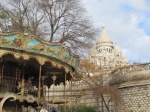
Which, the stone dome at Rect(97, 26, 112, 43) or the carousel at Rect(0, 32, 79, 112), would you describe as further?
the stone dome at Rect(97, 26, 112, 43)

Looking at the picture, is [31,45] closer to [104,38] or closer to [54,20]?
[54,20]

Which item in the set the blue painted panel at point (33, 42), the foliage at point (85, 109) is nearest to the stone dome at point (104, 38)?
the foliage at point (85, 109)

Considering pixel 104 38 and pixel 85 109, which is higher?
pixel 104 38

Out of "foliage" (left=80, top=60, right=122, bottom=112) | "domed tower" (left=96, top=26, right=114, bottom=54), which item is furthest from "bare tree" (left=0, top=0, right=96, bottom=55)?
"domed tower" (left=96, top=26, right=114, bottom=54)

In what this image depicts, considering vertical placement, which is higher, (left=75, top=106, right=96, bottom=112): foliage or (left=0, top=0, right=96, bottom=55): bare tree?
(left=0, top=0, right=96, bottom=55): bare tree

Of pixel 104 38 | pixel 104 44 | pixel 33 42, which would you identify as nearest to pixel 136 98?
pixel 33 42

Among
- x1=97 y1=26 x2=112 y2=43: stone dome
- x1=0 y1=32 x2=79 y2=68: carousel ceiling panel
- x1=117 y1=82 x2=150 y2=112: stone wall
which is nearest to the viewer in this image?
x1=0 y1=32 x2=79 y2=68: carousel ceiling panel

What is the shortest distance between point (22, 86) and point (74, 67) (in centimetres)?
303

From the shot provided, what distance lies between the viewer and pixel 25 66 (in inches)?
629

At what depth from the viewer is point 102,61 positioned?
3147cm

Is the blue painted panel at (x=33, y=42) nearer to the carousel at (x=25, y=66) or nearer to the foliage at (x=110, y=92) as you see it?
the carousel at (x=25, y=66)

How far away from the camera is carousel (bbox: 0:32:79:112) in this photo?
1337 cm

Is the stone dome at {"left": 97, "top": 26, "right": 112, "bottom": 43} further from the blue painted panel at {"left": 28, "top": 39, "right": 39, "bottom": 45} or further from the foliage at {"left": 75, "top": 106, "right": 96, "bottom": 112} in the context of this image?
the blue painted panel at {"left": 28, "top": 39, "right": 39, "bottom": 45}

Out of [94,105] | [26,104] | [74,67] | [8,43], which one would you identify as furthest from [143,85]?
[8,43]
